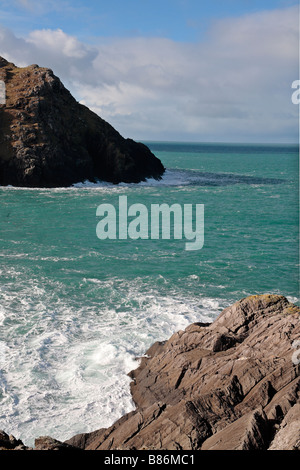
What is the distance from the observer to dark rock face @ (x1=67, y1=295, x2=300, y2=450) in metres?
14.1

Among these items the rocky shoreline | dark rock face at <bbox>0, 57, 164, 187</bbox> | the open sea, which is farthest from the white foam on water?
dark rock face at <bbox>0, 57, 164, 187</bbox>

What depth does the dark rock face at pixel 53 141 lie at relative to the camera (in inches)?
3565

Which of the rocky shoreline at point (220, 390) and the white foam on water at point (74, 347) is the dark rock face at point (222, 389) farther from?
the white foam on water at point (74, 347)

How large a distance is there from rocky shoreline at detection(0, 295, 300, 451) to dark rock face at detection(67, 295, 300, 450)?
0.11 ft

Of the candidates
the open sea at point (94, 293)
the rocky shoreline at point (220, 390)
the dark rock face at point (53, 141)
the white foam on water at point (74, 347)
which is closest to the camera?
the rocky shoreline at point (220, 390)

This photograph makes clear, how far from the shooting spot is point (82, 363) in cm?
2405

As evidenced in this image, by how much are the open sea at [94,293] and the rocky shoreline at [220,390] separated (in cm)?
200

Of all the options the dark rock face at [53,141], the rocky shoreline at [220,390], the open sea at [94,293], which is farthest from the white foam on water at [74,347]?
the dark rock face at [53,141]

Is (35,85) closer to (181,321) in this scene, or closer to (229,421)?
(181,321)

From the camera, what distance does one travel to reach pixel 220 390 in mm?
16562

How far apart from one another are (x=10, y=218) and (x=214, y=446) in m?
51.8

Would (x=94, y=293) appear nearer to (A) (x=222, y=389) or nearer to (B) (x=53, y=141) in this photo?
(A) (x=222, y=389)

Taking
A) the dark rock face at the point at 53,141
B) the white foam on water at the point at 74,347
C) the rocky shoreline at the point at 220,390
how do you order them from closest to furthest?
1. the rocky shoreline at the point at 220,390
2. the white foam on water at the point at 74,347
3. the dark rock face at the point at 53,141

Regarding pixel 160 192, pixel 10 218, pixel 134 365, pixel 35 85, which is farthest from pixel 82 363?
pixel 35 85
